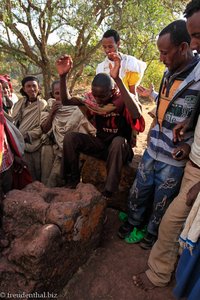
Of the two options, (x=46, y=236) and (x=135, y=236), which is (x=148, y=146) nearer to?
(x=135, y=236)

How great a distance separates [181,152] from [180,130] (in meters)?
0.17

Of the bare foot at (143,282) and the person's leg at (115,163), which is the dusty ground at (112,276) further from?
the person's leg at (115,163)

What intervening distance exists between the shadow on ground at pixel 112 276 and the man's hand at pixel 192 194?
843 mm

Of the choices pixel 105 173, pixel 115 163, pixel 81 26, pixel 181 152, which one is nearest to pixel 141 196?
pixel 115 163

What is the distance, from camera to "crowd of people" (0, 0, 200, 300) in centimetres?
201

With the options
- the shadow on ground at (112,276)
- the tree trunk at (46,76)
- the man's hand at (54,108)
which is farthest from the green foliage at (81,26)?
the shadow on ground at (112,276)

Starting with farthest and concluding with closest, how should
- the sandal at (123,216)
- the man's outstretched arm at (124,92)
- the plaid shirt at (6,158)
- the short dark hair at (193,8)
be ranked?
1. the sandal at (123,216)
2. the plaid shirt at (6,158)
3. the man's outstretched arm at (124,92)
4. the short dark hair at (193,8)

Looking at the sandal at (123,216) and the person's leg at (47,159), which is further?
the person's leg at (47,159)

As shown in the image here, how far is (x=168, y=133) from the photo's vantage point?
230cm

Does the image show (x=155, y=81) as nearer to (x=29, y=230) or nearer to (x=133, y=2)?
(x=133, y=2)

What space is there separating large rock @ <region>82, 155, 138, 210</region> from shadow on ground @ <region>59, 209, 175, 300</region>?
50 cm

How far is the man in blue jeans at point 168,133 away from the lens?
2.15 meters

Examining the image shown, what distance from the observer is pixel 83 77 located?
27.9 ft

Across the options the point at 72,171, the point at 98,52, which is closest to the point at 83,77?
the point at 98,52
